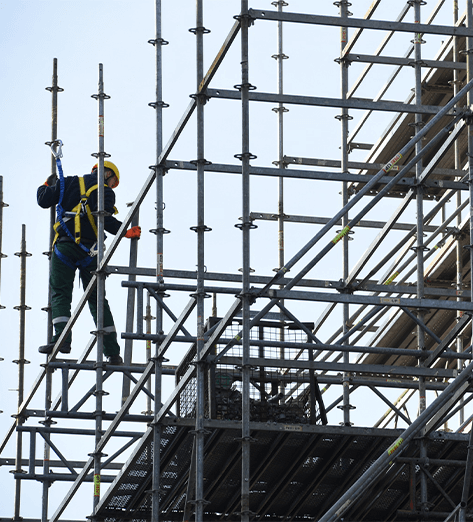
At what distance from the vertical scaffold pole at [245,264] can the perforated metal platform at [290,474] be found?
2.73 ft

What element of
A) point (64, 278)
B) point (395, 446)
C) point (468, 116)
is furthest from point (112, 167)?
point (395, 446)

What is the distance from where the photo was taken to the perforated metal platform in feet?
50.2

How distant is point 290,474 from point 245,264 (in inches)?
123

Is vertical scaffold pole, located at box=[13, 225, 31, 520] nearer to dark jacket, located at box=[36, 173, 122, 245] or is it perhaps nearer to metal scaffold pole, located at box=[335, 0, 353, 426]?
dark jacket, located at box=[36, 173, 122, 245]

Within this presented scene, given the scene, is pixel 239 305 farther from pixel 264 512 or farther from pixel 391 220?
pixel 264 512

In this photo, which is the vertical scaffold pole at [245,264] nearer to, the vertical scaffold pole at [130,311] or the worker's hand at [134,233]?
the vertical scaffold pole at [130,311]

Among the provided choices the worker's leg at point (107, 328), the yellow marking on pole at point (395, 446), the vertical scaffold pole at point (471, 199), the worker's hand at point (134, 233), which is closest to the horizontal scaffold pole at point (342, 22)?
the vertical scaffold pole at point (471, 199)

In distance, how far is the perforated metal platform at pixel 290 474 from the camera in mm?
15312

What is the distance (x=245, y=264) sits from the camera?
13992 mm

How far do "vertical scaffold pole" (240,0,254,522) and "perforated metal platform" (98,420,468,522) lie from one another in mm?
A: 831

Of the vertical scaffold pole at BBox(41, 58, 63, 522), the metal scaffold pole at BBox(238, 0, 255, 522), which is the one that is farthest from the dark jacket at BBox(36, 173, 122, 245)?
the metal scaffold pole at BBox(238, 0, 255, 522)

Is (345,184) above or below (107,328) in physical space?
above

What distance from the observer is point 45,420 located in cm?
1848

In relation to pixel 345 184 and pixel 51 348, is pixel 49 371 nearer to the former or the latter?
pixel 51 348
